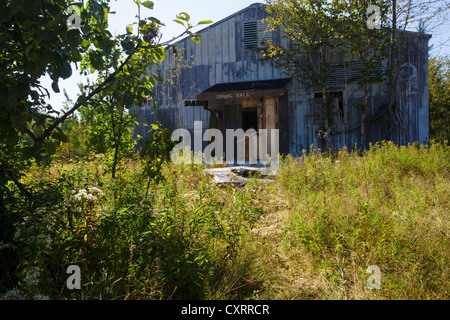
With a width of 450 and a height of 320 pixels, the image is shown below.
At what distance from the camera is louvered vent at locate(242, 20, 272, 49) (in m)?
11.3

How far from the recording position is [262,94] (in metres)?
9.77

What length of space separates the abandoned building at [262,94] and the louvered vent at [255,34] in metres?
0.03

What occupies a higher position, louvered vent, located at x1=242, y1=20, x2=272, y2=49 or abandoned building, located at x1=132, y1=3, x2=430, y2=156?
louvered vent, located at x1=242, y1=20, x2=272, y2=49

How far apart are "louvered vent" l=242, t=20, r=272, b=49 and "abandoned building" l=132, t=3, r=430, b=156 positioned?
0.11ft

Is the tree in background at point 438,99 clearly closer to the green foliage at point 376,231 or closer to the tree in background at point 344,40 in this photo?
the tree in background at point 344,40

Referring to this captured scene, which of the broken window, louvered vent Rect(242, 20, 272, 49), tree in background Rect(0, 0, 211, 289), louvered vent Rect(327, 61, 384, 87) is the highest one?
louvered vent Rect(242, 20, 272, 49)

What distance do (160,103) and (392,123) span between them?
847cm

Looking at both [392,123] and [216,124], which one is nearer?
[392,123]

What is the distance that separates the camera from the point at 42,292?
222 centimetres

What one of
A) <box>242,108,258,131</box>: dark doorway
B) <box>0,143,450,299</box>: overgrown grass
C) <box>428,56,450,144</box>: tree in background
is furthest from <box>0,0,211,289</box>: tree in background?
<box>428,56,450,144</box>: tree in background

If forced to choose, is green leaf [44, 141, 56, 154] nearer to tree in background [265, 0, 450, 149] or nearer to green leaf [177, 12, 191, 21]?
green leaf [177, 12, 191, 21]
